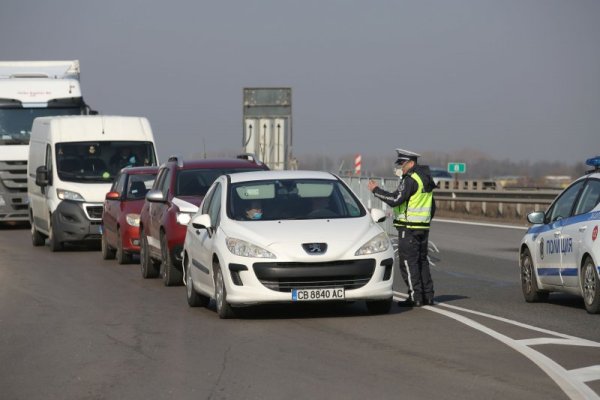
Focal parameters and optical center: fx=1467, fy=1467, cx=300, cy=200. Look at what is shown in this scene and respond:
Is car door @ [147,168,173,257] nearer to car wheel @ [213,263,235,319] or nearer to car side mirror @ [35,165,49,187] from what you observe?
car wheel @ [213,263,235,319]

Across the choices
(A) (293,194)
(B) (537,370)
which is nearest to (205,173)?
(A) (293,194)

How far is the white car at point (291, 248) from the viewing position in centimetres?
1403

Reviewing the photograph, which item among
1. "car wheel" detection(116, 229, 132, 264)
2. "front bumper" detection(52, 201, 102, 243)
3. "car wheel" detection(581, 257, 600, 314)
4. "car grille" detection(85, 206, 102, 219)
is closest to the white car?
"car wheel" detection(581, 257, 600, 314)

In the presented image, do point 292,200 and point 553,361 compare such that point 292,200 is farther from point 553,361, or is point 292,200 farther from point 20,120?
point 20,120

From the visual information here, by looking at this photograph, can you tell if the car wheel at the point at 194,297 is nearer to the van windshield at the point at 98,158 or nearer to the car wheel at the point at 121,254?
the car wheel at the point at 121,254

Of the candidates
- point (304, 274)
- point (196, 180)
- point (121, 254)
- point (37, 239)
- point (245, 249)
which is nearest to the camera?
point (304, 274)

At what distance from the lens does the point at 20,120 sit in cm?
3544

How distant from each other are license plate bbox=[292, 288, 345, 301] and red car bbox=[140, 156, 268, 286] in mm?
4460

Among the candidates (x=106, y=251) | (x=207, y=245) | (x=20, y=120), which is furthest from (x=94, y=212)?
(x=207, y=245)

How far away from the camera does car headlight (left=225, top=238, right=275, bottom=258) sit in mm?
14062

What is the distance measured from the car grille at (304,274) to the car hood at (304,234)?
9 centimetres

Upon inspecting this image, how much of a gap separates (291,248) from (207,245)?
1.42 metres

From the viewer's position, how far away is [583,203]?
1546 cm

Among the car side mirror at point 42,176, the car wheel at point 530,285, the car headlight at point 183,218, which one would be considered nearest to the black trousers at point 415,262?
the car wheel at point 530,285
